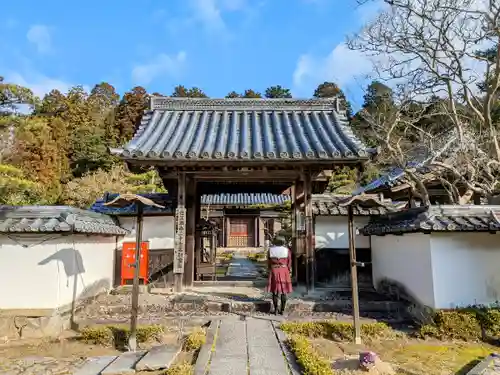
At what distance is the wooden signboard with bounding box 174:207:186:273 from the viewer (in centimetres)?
848

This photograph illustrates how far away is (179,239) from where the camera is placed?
8.60 m

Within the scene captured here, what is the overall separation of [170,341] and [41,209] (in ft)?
12.3

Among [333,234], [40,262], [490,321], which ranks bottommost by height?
[490,321]

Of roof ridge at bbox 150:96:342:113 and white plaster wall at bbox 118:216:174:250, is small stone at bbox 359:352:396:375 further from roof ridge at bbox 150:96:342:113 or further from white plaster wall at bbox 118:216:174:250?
roof ridge at bbox 150:96:342:113

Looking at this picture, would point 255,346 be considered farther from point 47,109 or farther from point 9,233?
point 47,109

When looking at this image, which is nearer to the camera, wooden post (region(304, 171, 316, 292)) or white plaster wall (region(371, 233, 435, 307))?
white plaster wall (region(371, 233, 435, 307))

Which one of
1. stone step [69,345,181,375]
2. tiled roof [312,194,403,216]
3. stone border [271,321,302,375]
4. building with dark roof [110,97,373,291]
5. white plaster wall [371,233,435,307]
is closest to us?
stone border [271,321,302,375]

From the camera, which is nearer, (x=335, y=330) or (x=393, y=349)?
(x=393, y=349)

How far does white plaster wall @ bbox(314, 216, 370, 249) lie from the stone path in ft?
15.0

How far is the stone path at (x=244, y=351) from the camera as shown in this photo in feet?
14.8

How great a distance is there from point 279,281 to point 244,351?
2.26 m

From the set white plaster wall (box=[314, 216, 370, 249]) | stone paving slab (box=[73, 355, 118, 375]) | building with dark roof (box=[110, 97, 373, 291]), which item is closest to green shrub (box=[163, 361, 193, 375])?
stone paving slab (box=[73, 355, 118, 375])

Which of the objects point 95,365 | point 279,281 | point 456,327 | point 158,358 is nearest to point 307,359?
point 158,358

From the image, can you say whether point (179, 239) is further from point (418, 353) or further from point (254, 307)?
point (418, 353)
